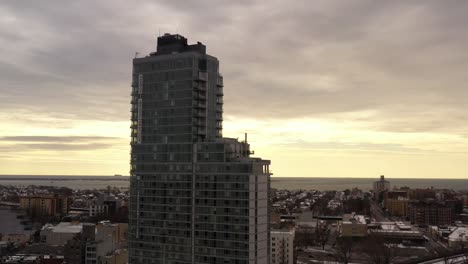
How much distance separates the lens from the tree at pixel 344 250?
141 meters

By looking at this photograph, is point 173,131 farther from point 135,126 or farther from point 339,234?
point 339,234

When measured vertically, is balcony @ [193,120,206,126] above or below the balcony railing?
below

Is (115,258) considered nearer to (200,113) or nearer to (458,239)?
(200,113)

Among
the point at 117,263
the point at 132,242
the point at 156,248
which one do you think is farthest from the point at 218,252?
the point at 117,263

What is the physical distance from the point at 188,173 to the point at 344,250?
283ft

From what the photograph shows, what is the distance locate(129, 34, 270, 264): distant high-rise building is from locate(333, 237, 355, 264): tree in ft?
246

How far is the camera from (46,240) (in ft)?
510

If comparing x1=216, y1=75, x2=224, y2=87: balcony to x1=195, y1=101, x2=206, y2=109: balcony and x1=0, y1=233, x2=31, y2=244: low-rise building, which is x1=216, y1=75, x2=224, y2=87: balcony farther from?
x1=0, y1=233, x2=31, y2=244: low-rise building

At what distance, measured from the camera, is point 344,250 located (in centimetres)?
14462

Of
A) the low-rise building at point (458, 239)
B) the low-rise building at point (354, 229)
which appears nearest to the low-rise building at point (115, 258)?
the low-rise building at point (354, 229)

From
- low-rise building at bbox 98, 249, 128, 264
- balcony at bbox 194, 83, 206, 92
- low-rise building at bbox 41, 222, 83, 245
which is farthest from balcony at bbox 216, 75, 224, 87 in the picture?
low-rise building at bbox 41, 222, 83, 245

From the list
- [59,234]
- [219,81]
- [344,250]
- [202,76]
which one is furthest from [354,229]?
[202,76]

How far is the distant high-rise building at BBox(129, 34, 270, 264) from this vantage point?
6762 cm

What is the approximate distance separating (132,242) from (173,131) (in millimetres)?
17522
